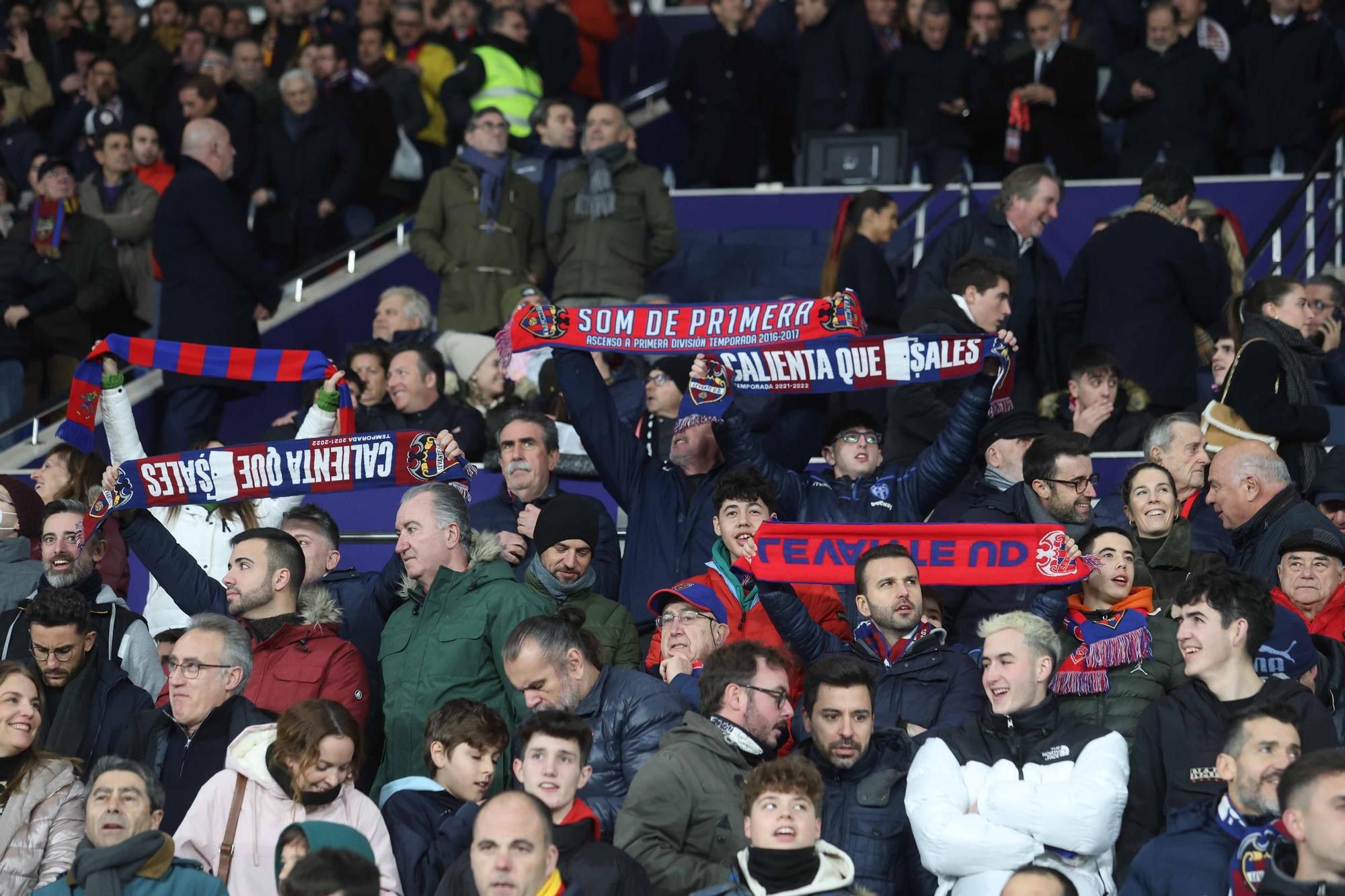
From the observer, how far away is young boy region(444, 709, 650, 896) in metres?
6.29

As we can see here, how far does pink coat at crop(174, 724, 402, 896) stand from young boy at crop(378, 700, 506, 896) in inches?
3.4

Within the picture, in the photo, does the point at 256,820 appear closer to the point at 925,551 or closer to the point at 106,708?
the point at 106,708

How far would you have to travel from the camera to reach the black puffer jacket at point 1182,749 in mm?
6637

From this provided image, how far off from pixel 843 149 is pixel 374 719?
7.71 meters

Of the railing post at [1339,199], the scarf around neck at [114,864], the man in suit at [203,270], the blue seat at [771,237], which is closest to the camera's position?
the scarf around neck at [114,864]

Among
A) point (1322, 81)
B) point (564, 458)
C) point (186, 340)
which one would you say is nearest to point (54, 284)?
point (186, 340)

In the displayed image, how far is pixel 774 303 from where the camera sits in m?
9.04

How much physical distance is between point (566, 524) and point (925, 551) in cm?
138

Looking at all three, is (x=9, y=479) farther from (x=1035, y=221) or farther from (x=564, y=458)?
(x=1035, y=221)

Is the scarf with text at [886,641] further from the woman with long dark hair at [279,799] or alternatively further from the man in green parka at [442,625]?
the woman with long dark hair at [279,799]

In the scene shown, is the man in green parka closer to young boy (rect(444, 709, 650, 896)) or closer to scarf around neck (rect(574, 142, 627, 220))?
young boy (rect(444, 709, 650, 896))

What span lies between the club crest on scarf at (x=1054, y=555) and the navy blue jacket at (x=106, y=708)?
125 inches

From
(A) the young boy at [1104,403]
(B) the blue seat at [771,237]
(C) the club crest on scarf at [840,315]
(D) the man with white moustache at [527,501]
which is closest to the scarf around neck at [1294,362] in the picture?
(A) the young boy at [1104,403]

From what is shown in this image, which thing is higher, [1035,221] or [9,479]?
[1035,221]
